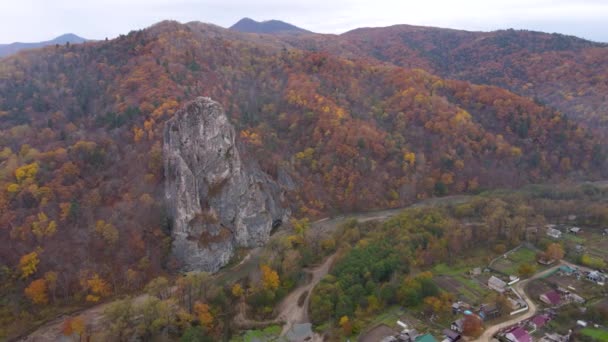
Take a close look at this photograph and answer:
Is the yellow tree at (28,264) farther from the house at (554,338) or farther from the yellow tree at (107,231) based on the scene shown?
the house at (554,338)

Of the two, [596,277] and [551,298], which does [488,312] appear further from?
[596,277]

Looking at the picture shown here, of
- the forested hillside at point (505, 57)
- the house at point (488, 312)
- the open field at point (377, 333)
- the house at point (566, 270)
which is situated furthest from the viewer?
the forested hillside at point (505, 57)

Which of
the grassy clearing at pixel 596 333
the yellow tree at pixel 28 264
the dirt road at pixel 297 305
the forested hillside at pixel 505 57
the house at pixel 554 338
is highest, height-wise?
the forested hillside at pixel 505 57

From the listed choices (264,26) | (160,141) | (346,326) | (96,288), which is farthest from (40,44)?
(346,326)

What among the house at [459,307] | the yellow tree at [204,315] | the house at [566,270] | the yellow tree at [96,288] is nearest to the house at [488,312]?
the house at [459,307]

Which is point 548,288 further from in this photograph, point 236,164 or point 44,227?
point 44,227

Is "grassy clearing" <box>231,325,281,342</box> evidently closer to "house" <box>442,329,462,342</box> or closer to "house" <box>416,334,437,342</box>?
"house" <box>416,334,437,342</box>

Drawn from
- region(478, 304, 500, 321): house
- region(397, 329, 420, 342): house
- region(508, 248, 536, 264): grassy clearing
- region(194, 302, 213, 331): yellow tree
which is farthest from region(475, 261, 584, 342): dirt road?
region(194, 302, 213, 331): yellow tree

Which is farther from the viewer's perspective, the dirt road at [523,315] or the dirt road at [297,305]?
the dirt road at [297,305]
